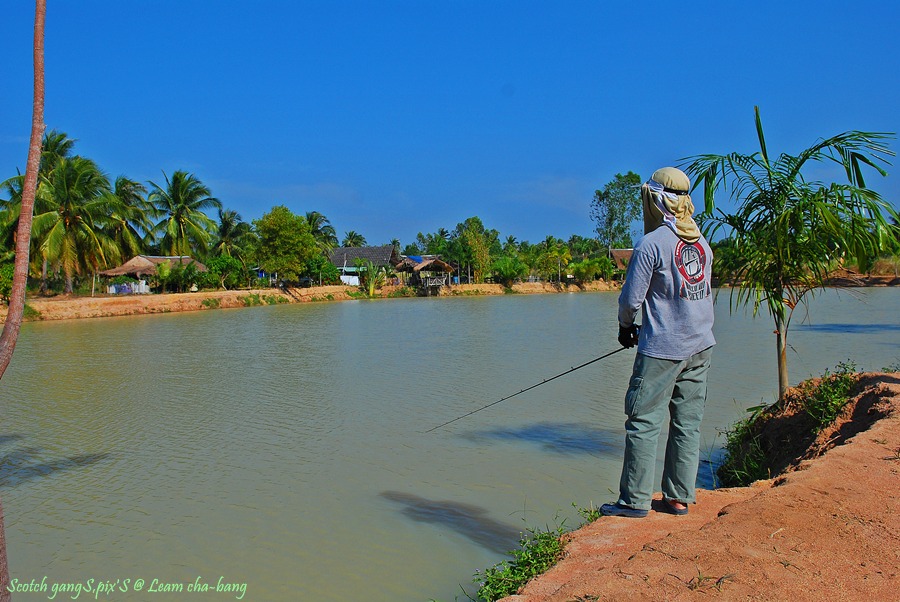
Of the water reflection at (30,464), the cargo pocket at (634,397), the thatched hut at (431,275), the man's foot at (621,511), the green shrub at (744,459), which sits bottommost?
the water reflection at (30,464)

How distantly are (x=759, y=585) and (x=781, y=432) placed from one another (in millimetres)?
2760

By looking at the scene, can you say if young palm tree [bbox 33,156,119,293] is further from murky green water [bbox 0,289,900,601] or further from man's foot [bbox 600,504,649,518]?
man's foot [bbox 600,504,649,518]

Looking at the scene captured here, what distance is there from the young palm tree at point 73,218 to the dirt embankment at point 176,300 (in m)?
1.59

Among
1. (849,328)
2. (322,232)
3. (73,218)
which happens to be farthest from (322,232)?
(849,328)

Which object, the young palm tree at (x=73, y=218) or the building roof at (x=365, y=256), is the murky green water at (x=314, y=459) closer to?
the young palm tree at (x=73, y=218)

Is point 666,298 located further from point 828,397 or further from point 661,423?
point 828,397

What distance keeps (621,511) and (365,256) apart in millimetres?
52495

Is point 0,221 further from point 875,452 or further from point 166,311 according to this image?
point 875,452

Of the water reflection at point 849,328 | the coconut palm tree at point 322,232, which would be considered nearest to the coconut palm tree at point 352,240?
the coconut palm tree at point 322,232

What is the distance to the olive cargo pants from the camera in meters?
2.83

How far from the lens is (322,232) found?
57062 mm

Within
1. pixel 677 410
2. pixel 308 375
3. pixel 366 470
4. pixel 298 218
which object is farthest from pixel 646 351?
pixel 298 218

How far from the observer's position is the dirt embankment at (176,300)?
2406 centimetres

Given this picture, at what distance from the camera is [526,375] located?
9.73 meters
